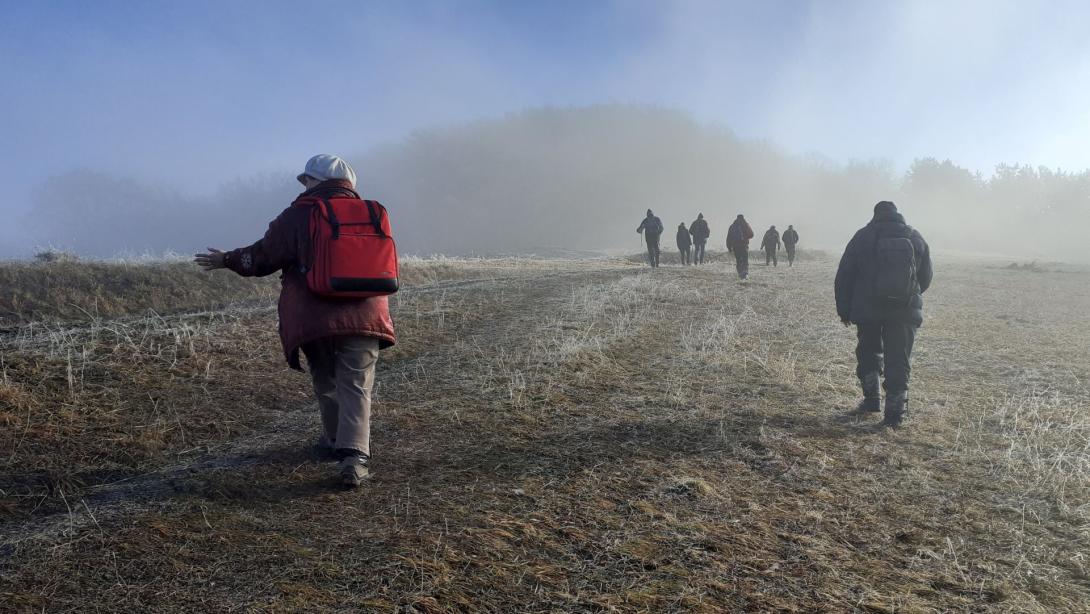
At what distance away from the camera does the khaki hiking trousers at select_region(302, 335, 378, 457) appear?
3.62 metres

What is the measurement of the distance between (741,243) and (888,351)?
1315 centimetres

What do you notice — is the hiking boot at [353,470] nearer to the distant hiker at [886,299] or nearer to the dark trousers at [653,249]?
the distant hiker at [886,299]

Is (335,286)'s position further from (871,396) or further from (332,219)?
(871,396)

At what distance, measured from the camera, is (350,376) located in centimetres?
366

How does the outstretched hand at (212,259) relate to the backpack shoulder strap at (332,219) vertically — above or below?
below

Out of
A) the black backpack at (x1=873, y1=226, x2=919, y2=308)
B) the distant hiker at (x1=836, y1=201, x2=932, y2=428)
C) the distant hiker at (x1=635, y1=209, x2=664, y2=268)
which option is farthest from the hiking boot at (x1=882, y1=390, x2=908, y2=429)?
the distant hiker at (x1=635, y1=209, x2=664, y2=268)

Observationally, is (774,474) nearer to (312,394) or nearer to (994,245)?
(312,394)

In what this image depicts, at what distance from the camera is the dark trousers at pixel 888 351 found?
534 cm

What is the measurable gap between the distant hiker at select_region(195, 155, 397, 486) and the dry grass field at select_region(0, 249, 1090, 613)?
47 cm

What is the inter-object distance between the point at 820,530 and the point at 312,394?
162 inches

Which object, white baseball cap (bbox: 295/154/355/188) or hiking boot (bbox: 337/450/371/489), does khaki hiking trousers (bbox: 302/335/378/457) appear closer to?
hiking boot (bbox: 337/450/371/489)

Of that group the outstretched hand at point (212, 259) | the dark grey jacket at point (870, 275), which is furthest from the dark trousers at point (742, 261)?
the outstretched hand at point (212, 259)

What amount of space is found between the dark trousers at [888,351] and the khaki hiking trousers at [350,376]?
13.8 ft

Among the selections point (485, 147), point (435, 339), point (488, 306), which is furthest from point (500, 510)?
point (485, 147)
